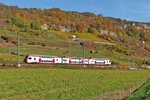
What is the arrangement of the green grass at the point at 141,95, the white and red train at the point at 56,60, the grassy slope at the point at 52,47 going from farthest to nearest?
the grassy slope at the point at 52,47 → the white and red train at the point at 56,60 → the green grass at the point at 141,95

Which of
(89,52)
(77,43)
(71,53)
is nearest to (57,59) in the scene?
(71,53)

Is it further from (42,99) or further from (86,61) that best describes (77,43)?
(42,99)

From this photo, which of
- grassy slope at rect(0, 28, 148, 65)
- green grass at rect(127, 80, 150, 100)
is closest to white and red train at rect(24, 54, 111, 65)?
grassy slope at rect(0, 28, 148, 65)

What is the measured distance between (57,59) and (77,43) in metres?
61.0

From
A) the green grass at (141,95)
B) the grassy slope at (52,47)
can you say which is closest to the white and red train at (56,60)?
the grassy slope at (52,47)

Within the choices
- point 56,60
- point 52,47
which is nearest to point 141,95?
point 56,60

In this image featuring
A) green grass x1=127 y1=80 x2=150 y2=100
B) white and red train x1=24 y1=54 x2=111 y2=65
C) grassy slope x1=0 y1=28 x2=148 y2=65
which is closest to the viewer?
green grass x1=127 y1=80 x2=150 y2=100

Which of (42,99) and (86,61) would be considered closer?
(42,99)

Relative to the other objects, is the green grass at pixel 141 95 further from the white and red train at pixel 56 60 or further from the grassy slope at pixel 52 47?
the grassy slope at pixel 52 47

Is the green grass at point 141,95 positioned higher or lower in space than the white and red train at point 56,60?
lower

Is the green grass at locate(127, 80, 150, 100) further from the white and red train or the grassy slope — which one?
the grassy slope

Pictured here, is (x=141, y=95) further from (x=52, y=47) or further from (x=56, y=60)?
(x=52, y=47)

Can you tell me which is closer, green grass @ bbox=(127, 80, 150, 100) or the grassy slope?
green grass @ bbox=(127, 80, 150, 100)

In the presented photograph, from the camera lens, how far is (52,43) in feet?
504
